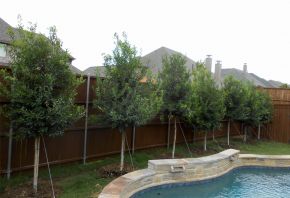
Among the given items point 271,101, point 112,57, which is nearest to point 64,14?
point 112,57

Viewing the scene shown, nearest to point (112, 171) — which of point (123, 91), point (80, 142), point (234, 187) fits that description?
point (80, 142)

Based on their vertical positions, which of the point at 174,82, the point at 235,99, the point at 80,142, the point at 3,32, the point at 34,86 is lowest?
the point at 80,142

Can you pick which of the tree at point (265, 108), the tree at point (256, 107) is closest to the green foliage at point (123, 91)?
the tree at point (256, 107)

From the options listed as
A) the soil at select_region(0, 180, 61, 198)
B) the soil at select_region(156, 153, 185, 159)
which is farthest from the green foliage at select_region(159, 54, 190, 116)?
the soil at select_region(0, 180, 61, 198)

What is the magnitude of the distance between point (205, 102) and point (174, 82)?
7.20 feet

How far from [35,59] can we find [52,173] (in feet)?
10.2

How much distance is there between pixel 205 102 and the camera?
12.8 meters

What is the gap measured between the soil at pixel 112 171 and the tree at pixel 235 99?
7212 millimetres

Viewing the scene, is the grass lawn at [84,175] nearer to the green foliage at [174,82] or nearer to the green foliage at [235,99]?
the green foliage at [174,82]

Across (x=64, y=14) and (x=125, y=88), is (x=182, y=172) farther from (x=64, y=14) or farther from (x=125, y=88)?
(x=64, y=14)

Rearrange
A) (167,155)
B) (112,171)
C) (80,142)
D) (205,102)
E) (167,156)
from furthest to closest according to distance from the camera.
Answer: (205,102) → (167,155) → (167,156) → (80,142) → (112,171)

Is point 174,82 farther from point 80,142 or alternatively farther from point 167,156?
point 80,142

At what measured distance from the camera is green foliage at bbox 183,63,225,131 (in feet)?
41.5

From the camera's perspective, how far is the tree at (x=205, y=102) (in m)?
12.6
